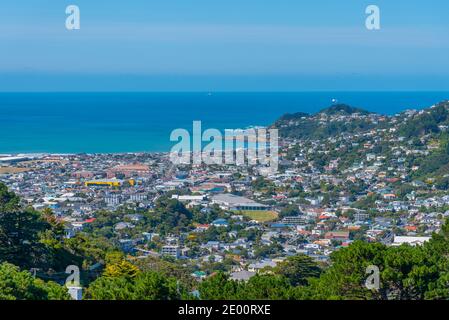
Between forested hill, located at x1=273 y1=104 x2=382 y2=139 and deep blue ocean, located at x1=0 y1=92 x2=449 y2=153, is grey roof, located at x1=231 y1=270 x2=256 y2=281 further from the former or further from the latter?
forested hill, located at x1=273 y1=104 x2=382 y2=139

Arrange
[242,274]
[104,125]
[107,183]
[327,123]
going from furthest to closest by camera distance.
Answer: [104,125], [327,123], [107,183], [242,274]

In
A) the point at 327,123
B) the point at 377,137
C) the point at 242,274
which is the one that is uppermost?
the point at 327,123

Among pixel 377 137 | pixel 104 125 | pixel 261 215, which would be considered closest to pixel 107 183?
pixel 261 215

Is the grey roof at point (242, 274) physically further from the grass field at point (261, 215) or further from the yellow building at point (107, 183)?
the yellow building at point (107, 183)

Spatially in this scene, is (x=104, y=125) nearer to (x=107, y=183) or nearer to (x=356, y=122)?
(x=356, y=122)

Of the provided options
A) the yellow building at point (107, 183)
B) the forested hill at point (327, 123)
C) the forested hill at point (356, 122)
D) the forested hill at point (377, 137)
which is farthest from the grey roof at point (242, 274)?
the forested hill at point (327, 123)

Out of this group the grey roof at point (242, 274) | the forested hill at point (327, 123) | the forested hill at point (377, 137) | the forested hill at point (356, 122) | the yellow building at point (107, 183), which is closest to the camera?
the grey roof at point (242, 274)
